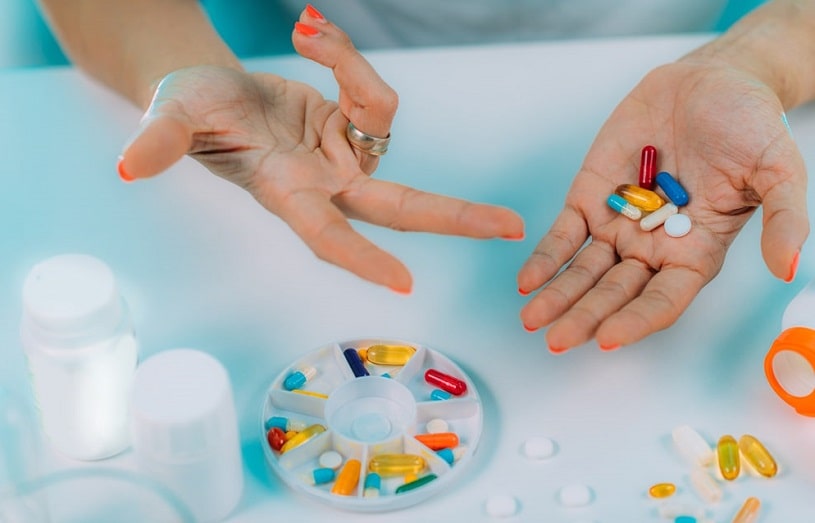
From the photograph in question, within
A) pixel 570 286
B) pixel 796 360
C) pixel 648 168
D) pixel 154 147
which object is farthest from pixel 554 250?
pixel 154 147

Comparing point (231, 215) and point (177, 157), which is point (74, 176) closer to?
point (231, 215)

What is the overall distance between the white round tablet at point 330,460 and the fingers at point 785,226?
43cm

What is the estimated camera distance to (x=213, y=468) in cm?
78

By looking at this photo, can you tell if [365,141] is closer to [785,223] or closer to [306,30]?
[306,30]

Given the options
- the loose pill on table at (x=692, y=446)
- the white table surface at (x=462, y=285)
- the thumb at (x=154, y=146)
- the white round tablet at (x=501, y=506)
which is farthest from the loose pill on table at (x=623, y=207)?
the thumb at (x=154, y=146)

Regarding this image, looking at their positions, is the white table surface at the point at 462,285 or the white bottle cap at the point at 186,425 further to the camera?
the white table surface at the point at 462,285

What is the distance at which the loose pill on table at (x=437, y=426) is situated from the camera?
2.89 feet

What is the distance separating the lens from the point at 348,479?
0.82m

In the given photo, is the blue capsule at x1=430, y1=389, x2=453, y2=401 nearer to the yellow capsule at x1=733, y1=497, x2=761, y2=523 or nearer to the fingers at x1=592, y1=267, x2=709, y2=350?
the fingers at x1=592, y1=267, x2=709, y2=350

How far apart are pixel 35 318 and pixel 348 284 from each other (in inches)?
15.0

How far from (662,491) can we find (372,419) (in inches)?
10.5

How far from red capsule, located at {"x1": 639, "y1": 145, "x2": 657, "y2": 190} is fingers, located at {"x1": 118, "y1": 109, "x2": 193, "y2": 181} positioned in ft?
1.72

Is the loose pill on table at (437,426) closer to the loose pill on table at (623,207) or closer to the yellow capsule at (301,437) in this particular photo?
the yellow capsule at (301,437)

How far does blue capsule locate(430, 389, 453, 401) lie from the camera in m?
0.91
